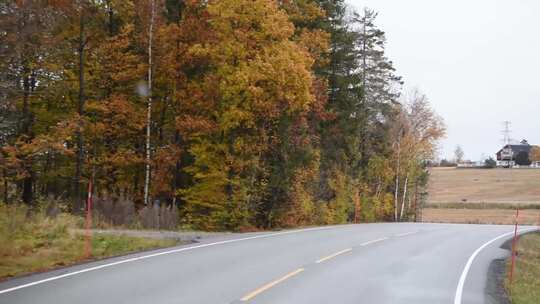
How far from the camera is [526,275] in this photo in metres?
16.3

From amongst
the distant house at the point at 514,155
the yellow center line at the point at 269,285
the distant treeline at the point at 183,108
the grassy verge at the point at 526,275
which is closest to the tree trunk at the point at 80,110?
the distant treeline at the point at 183,108

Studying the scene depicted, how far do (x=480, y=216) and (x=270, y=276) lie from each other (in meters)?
47.7

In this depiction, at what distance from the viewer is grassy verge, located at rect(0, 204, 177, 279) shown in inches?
511

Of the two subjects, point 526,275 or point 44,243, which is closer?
point 44,243

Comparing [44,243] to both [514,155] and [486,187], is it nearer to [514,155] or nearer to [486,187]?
[486,187]

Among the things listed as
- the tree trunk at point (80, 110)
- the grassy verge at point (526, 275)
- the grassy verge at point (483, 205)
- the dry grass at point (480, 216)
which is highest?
the tree trunk at point (80, 110)

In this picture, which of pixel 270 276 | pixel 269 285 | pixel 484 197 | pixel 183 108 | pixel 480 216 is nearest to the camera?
pixel 269 285

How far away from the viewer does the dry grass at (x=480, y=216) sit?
50.2 m

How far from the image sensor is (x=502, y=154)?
15850 centimetres

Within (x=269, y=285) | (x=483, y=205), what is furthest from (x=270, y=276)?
(x=483, y=205)

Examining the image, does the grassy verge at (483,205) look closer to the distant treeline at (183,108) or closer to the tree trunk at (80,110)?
the distant treeline at (183,108)

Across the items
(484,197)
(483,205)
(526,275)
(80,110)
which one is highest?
(80,110)

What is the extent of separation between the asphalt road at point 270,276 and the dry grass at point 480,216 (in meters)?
33.4

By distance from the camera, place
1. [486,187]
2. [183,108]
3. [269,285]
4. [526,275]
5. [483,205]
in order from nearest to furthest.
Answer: [269,285] < [526,275] < [183,108] < [483,205] < [486,187]
